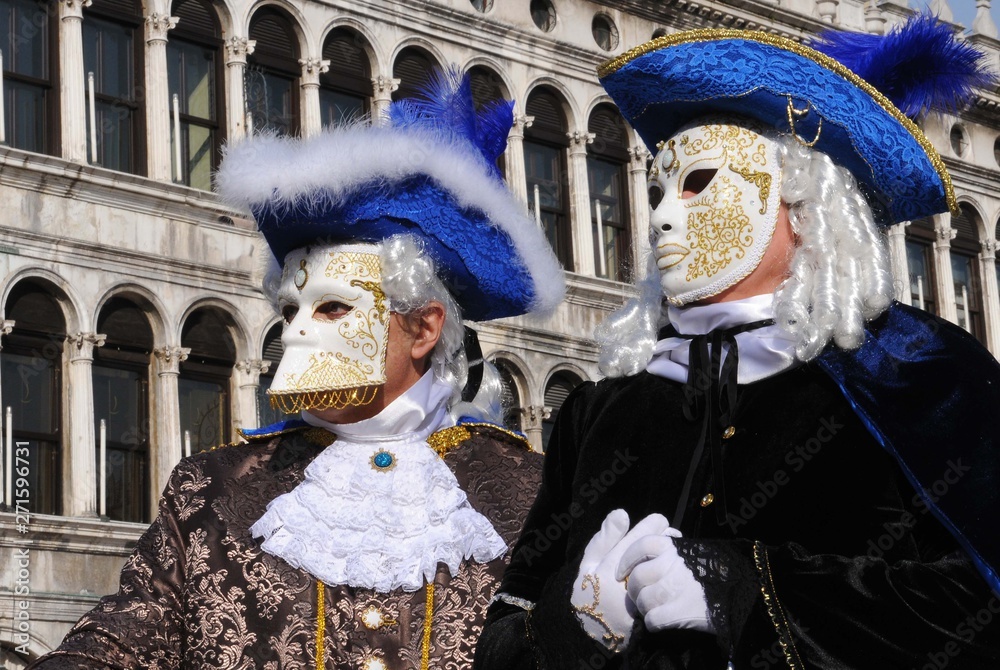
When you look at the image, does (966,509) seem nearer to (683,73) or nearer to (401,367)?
(683,73)

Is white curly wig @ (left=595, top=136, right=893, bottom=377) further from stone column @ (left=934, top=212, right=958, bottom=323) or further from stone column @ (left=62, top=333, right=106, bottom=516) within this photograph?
stone column @ (left=934, top=212, right=958, bottom=323)

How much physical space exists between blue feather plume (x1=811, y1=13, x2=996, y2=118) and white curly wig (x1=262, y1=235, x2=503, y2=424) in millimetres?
1289

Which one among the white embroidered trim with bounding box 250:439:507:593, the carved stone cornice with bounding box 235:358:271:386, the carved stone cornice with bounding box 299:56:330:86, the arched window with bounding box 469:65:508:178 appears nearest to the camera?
the white embroidered trim with bounding box 250:439:507:593

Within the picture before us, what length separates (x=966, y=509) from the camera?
300 cm

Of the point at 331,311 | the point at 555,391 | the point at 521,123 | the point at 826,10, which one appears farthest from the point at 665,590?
the point at 826,10

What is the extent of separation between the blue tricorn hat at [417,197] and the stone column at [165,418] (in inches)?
344

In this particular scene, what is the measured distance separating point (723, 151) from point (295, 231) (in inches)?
59.5

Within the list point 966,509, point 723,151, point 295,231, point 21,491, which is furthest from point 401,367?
point 21,491

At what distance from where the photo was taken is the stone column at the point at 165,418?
43.9 ft

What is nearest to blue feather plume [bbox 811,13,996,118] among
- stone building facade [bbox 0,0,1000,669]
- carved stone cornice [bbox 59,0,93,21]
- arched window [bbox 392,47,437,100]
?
stone building facade [bbox 0,0,1000,669]

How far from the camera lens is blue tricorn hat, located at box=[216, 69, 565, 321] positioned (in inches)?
179

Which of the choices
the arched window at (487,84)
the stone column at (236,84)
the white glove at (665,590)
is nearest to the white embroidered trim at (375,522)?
the white glove at (665,590)

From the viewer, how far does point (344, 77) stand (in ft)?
50.6

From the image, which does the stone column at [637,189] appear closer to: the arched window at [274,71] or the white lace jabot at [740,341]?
the arched window at [274,71]
